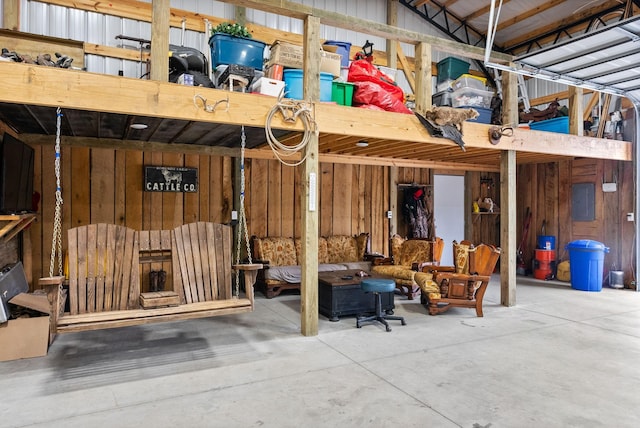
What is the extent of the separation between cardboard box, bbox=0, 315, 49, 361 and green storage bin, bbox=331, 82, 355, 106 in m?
3.66

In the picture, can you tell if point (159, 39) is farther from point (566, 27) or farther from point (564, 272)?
point (566, 27)

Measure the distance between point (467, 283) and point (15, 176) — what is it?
5.34 m

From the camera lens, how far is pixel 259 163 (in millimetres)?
7453

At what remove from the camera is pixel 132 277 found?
12.6 ft

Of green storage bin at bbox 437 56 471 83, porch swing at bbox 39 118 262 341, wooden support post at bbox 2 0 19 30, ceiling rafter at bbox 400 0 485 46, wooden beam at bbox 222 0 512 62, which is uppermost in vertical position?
ceiling rafter at bbox 400 0 485 46

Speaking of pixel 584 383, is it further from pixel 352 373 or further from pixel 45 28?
pixel 45 28

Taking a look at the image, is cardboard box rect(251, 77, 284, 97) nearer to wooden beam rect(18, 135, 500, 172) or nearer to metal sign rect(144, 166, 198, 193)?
wooden beam rect(18, 135, 500, 172)

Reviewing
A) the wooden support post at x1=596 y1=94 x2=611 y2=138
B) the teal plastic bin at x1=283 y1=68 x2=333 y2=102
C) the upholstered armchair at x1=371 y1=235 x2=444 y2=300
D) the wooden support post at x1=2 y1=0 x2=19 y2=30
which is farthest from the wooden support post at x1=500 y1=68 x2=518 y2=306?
the wooden support post at x1=2 y1=0 x2=19 y2=30

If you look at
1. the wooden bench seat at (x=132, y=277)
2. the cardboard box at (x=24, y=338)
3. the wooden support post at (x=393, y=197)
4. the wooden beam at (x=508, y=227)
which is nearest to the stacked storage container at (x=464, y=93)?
the wooden beam at (x=508, y=227)

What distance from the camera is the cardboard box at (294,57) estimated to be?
181 inches

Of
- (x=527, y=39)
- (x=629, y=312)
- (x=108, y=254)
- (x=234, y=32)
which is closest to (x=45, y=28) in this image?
(x=234, y=32)

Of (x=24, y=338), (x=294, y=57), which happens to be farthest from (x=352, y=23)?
(x=24, y=338)

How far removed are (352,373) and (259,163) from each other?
15.5 ft

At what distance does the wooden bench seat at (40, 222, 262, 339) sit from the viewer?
3.38 m
